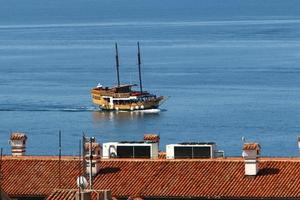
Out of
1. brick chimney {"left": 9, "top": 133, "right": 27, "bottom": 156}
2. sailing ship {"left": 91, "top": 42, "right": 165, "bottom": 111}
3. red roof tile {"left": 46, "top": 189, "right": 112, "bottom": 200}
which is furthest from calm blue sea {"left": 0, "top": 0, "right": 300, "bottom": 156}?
red roof tile {"left": 46, "top": 189, "right": 112, "bottom": 200}

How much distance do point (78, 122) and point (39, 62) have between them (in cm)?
7020

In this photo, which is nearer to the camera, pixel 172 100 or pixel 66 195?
pixel 66 195

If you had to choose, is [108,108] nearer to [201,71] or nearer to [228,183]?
[201,71]

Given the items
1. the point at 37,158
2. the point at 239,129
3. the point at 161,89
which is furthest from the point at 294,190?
the point at 161,89

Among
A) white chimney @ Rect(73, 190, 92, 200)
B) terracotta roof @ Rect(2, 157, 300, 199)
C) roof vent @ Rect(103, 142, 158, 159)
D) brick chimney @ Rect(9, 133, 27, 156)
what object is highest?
white chimney @ Rect(73, 190, 92, 200)

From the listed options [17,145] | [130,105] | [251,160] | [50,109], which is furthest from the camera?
[130,105]

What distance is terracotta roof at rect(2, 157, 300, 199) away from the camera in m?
31.9

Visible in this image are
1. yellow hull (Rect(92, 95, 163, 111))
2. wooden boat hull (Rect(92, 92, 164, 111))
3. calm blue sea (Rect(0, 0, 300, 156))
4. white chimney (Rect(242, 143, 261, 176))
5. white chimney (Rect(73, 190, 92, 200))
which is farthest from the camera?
wooden boat hull (Rect(92, 92, 164, 111))

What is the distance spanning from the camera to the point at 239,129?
4215 inches

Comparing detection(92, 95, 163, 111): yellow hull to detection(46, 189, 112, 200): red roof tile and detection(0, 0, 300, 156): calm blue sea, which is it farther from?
detection(46, 189, 112, 200): red roof tile

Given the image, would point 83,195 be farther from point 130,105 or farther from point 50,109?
point 130,105

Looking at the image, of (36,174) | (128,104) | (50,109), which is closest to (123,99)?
(128,104)

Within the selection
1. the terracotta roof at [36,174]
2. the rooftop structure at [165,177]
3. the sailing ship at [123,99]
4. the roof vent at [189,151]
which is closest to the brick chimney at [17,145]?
the terracotta roof at [36,174]

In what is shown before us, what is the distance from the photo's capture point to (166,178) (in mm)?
32812
